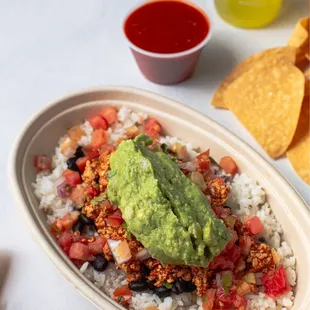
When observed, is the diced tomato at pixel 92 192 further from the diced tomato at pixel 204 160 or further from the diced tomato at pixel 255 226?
the diced tomato at pixel 255 226

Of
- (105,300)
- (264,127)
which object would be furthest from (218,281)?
(264,127)

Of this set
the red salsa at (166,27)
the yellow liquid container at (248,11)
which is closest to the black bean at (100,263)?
the red salsa at (166,27)

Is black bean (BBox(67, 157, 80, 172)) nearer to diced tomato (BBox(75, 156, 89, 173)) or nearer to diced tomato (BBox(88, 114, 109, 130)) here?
diced tomato (BBox(75, 156, 89, 173))

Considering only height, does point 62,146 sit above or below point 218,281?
above

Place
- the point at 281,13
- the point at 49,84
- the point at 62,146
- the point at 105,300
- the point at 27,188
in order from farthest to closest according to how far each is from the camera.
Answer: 1. the point at 281,13
2. the point at 49,84
3. the point at 62,146
4. the point at 27,188
5. the point at 105,300

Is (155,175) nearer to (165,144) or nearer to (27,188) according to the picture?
(165,144)

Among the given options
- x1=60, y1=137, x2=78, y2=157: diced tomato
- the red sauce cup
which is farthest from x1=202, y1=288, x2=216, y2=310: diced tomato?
the red sauce cup

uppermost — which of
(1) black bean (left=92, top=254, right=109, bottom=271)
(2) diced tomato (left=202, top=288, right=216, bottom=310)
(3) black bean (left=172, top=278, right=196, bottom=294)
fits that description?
(1) black bean (left=92, top=254, right=109, bottom=271)
